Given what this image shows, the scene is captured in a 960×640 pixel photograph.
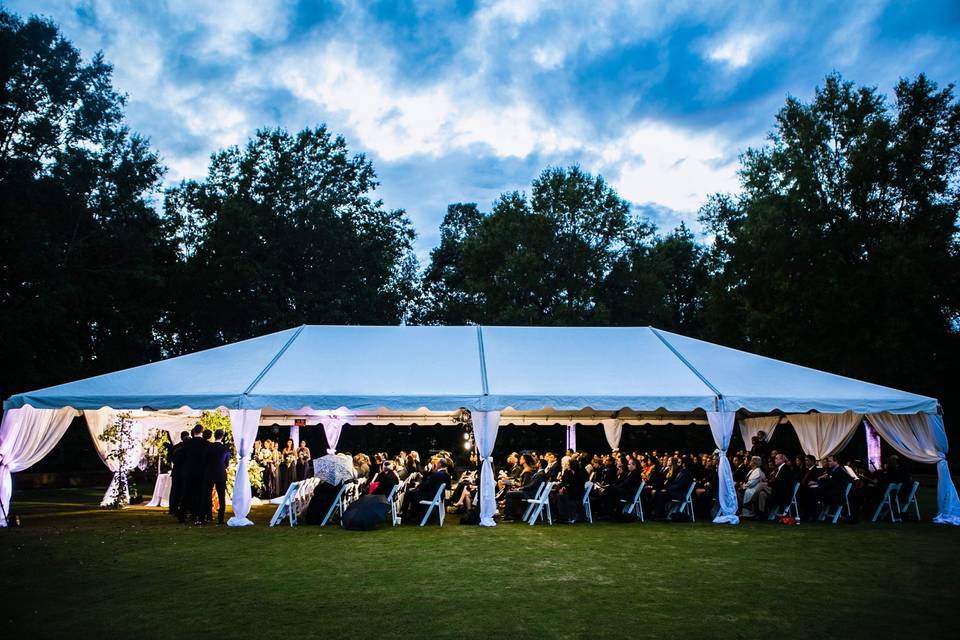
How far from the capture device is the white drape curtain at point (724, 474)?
1107 cm

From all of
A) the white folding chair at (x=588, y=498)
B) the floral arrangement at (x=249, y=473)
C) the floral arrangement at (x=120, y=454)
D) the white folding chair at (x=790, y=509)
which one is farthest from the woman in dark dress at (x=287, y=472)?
the white folding chair at (x=790, y=509)

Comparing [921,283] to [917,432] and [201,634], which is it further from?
[201,634]

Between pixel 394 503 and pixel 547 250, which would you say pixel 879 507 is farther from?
pixel 547 250

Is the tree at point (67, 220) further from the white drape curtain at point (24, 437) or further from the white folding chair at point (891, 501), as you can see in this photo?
the white folding chair at point (891, 501)

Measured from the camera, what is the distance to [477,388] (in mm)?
11172

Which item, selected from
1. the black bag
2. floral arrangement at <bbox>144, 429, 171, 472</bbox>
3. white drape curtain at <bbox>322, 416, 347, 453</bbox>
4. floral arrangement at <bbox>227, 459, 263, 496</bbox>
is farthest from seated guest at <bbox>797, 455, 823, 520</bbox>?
floral arrangement at <bbox>144, 429, 171, 472</bbox>

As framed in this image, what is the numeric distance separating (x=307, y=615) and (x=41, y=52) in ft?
67.4

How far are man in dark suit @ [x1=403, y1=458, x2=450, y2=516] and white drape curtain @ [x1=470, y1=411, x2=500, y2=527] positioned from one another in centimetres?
64

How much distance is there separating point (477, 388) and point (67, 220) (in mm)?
15183

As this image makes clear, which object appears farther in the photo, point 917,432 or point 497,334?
point 497,334

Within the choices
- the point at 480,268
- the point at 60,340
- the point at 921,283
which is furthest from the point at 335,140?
the point at 921,283

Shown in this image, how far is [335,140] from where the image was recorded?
29.1m

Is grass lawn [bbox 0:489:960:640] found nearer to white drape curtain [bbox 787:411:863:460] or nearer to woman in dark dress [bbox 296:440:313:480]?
white drape curtain [bbox 787:411:863:460]

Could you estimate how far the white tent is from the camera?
10742 mm
